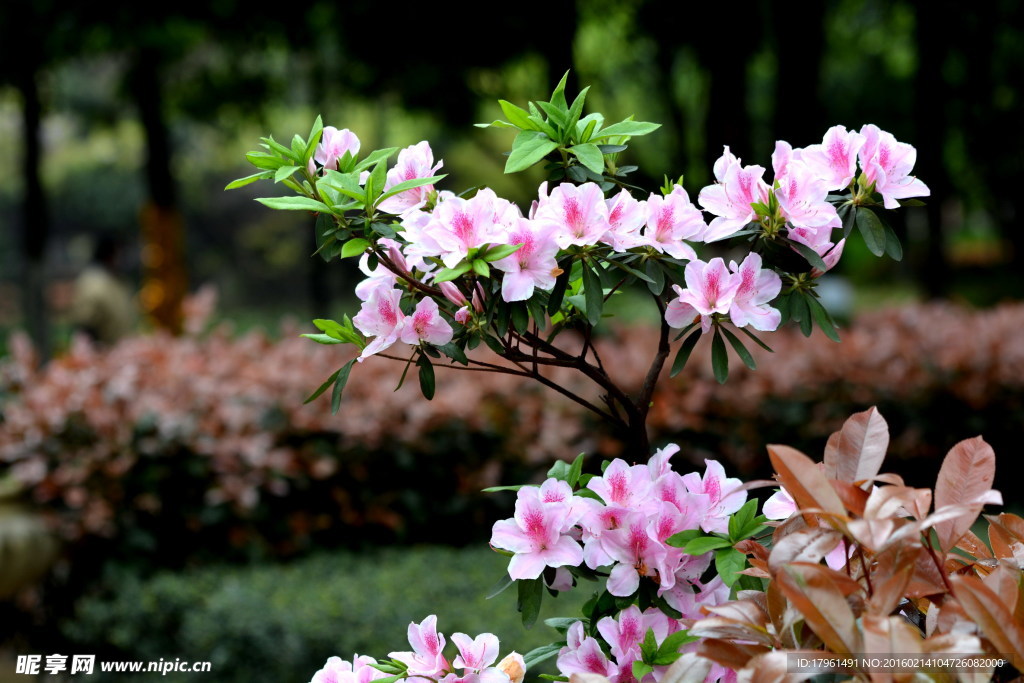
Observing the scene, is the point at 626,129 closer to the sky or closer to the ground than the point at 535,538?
closer to the sky

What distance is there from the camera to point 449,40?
25.7 feet

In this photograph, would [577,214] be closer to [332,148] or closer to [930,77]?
[332,148]

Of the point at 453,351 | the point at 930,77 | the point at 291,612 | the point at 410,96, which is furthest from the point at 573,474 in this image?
the point at 930,77

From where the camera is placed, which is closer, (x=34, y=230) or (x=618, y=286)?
(x=618, y=286)

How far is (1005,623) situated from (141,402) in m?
3.94

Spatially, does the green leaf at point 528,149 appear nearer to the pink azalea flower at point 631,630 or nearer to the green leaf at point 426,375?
the green leaf at point 426,375

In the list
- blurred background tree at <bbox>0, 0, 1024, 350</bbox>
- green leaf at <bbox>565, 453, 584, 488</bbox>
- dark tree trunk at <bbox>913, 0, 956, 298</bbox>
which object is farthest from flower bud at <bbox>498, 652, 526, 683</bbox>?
dark tree trunk at <bbox>913, 0, 956, 298</bbox>

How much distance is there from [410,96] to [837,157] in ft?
26.3

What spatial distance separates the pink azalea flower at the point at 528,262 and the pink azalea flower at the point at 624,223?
0.09 meters

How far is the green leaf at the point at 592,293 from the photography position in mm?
1259

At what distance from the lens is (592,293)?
1270 millimetres

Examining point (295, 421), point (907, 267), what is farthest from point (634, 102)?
point (295, 421)

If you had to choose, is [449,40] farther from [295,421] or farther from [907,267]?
[907,267]

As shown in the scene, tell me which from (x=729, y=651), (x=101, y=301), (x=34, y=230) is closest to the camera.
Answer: (x=729, y=651)
